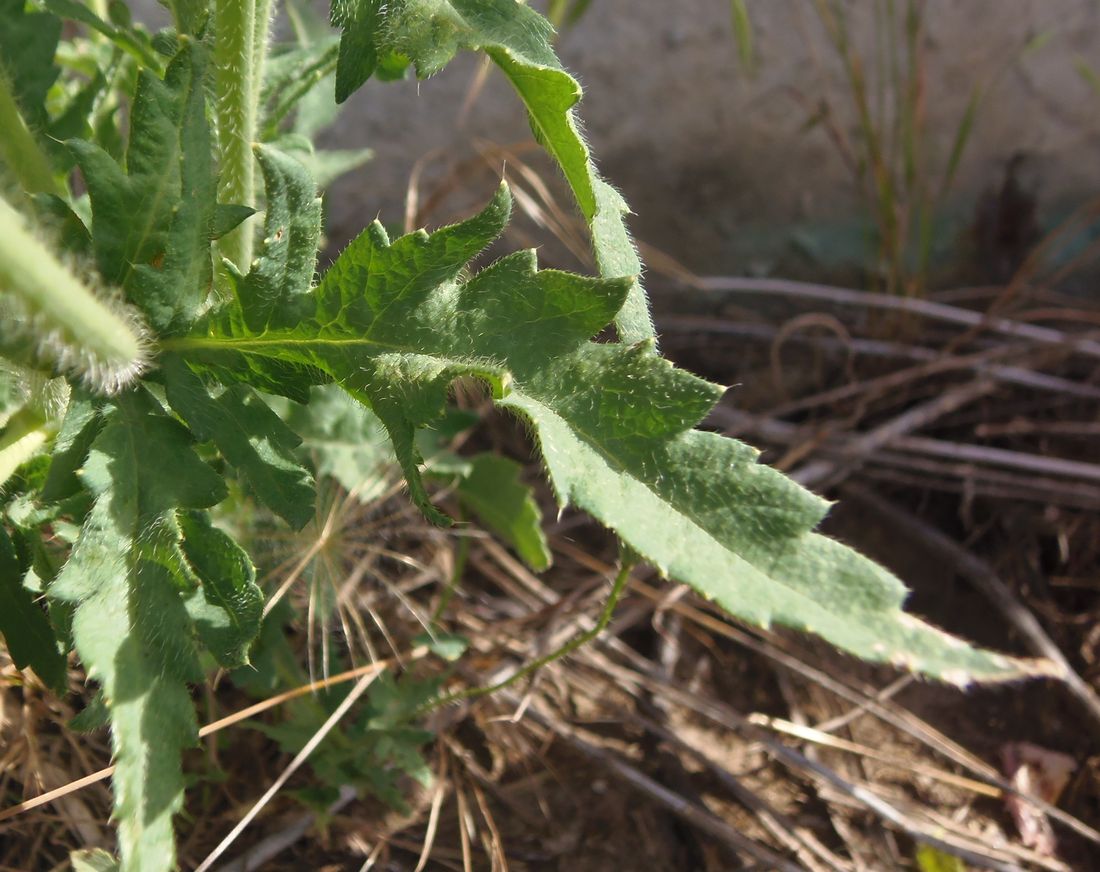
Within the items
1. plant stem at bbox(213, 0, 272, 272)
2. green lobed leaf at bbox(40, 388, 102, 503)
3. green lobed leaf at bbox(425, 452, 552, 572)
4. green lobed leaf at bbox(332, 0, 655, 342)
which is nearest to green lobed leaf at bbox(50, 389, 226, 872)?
green lobed leaf at bbox(40, 388, 102, 503)

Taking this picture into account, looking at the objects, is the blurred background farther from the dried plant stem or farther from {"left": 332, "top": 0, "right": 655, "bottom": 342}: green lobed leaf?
{"left": 332, "top": 0, "right": 655, "bottom": 342}: green lobed leaf

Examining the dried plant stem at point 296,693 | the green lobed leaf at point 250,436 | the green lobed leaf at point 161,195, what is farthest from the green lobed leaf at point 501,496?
the green lobed leaf at point 161,195

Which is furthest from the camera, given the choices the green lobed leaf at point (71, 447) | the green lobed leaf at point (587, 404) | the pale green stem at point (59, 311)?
the green lobed leaf at point (71, 447)

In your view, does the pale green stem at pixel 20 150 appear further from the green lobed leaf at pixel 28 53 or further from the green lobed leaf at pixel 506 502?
the green lobed leaf at pixel 506 502

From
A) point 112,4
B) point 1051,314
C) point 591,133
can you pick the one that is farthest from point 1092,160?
point 112,4

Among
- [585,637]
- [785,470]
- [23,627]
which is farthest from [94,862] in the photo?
[785,470]

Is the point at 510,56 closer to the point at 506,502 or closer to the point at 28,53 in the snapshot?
the point at 28,53
